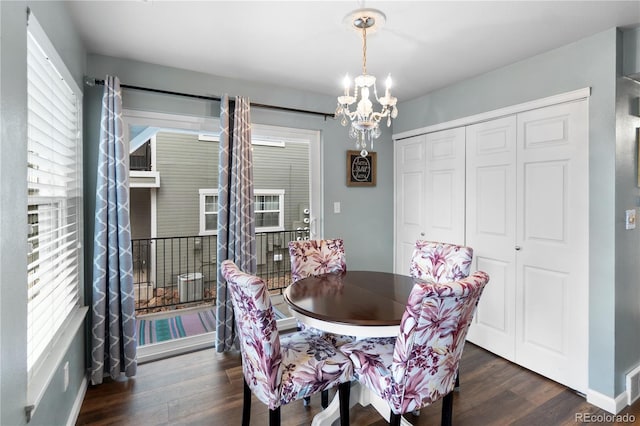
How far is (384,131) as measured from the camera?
3.87 meters

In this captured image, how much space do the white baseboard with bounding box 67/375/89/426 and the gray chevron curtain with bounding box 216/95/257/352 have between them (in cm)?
92

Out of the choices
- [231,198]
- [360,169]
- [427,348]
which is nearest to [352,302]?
[427,348]

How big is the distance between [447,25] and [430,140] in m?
1.44

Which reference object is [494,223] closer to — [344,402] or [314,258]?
[314,258]

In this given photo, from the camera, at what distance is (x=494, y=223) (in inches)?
113

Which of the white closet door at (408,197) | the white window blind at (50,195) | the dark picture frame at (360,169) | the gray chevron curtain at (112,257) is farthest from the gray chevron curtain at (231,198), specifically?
the white closet door at (408,197)

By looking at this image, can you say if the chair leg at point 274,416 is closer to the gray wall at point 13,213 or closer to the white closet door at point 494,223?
the gray wall at point 13,213

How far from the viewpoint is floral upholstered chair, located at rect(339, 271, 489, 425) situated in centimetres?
136

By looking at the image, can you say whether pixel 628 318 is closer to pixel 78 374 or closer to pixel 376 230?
pixel 376 230

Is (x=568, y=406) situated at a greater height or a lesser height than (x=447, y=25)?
lesser

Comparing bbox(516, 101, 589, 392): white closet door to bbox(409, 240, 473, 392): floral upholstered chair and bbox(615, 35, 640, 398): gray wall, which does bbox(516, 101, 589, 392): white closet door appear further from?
bbox(409, 240, 473, 392): floral upholstered chair

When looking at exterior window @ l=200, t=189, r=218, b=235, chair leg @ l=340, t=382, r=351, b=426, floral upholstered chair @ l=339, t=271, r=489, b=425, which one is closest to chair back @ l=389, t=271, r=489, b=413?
floral upholstered chair @ l=339, t=271, r=489, b=425

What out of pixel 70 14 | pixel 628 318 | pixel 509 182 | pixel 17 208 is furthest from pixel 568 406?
pixel 70 14

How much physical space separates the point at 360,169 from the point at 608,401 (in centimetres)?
271
